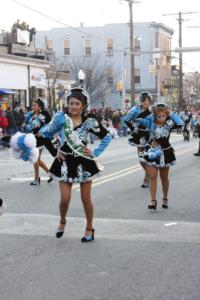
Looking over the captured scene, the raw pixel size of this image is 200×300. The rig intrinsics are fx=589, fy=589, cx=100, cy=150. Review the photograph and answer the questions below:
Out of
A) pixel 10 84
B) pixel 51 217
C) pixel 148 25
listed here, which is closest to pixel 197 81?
pixel 148 25

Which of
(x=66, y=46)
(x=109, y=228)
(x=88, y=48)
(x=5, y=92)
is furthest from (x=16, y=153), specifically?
(x=66, y=46)

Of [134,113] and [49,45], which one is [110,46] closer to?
[49,45]

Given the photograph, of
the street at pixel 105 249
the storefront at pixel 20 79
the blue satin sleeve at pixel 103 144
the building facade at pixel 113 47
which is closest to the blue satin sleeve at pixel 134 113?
the street at pixel 105 249

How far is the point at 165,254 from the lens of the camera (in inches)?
253

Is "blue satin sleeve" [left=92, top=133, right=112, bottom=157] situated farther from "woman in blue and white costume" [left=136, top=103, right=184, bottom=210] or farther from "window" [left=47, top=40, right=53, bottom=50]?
"window" [left=47, top=40, right=53, bottom=50]

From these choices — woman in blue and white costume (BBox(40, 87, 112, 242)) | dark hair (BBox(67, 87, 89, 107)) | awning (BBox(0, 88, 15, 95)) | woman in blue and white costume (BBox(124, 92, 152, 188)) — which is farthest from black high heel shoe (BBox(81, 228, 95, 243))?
awning (BBox(0, 88, 15, 95))

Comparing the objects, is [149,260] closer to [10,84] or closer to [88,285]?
[88,285]

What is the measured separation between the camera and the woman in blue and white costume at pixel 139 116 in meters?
10.6

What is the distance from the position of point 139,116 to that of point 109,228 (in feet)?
11.0

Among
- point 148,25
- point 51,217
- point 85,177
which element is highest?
point 148,25

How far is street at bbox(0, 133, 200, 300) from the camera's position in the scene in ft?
17.2

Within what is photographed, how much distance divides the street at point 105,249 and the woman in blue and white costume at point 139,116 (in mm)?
998

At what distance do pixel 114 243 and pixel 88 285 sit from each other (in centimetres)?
164

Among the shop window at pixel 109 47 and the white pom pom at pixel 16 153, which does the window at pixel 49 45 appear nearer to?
the shop window at pixel 109 47
